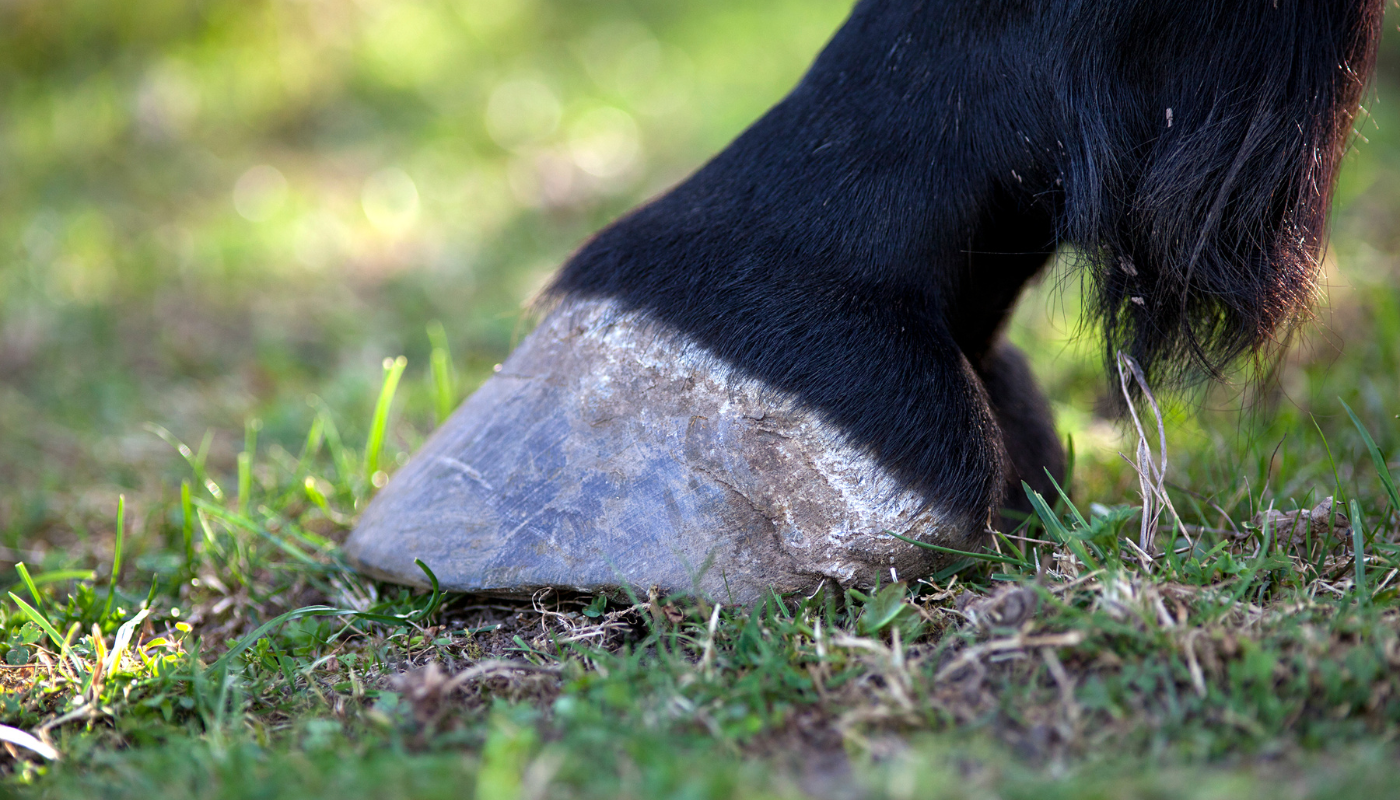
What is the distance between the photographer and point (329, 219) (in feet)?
13.8

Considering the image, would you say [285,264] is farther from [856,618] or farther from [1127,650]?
[1127,650]

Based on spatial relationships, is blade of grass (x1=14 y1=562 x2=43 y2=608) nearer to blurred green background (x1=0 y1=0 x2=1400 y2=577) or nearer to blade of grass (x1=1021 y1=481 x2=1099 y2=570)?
blurred green background (x1=0 y1=0 x2=1400 y2=577)

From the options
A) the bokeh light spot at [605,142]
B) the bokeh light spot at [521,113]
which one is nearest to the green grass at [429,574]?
the bokeh light spot at [605,142]

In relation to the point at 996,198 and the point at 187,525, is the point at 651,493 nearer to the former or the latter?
the point at 996,198

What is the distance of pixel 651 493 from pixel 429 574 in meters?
0.40

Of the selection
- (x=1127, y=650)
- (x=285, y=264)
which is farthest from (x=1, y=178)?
(x=1127, y=650)

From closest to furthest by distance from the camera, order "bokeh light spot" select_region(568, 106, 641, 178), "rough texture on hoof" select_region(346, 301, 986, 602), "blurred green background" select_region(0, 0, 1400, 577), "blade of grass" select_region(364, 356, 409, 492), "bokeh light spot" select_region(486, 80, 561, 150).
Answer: "rough texture on hoof" select_region(346, 301, 986, 602), "blade of grass" select_region(364, 356, 409, 492), "blurred green background" select_region(0, 0, 1400, 577), "bokeh light spot" select_region(568, 106, 641, 178), "bokeh light spot" select_region(486, 80, 561, 150)

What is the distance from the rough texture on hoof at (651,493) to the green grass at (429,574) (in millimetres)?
73

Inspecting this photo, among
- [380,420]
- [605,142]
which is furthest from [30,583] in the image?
[605,142]

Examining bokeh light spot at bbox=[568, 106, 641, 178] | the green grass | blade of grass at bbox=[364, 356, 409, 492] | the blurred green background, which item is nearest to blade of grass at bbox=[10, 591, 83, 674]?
the green grass

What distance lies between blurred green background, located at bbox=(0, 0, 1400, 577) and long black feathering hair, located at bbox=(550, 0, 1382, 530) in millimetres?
281

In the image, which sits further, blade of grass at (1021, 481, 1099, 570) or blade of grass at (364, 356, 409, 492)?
blade of grass at (364, 356, 409, 492)

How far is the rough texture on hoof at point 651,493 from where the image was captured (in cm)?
155

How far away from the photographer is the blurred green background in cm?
269
